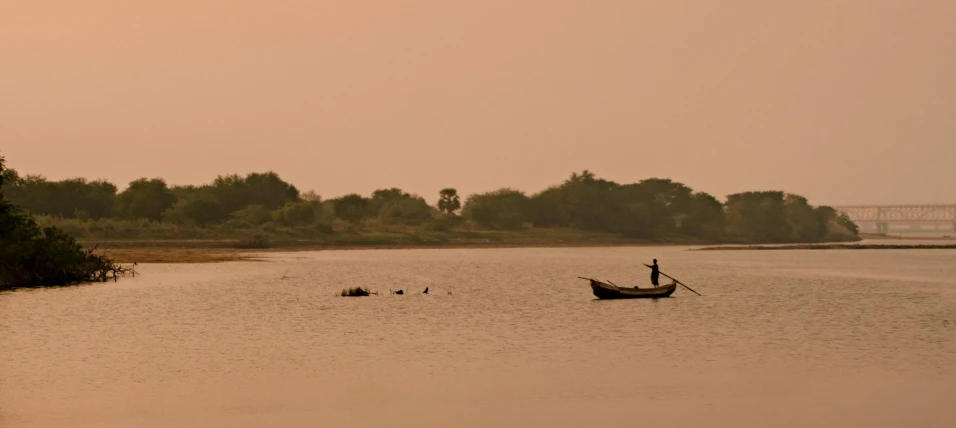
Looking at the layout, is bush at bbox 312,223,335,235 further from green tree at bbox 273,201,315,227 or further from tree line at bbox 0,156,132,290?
tree line at bbox 0,156,132,290

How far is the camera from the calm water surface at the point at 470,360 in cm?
2412

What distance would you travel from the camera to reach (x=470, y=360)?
34.1 meters

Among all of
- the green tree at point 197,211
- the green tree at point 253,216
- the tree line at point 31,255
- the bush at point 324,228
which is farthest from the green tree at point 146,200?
the tree line at point 31,255

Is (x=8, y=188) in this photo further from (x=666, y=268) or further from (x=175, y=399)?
(x=175, y=399)

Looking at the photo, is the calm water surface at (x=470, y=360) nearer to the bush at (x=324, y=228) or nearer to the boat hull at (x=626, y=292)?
the boat hull at (x=626, y=292)

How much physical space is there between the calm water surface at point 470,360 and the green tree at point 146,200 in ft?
402

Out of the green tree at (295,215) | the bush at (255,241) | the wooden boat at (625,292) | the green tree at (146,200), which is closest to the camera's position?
the wooden boat at (625,292)

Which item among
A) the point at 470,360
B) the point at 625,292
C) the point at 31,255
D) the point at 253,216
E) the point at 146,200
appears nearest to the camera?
the point at 470,360

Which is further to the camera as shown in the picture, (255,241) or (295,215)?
(295,215)

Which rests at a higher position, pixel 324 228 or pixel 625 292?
pixel 324 228

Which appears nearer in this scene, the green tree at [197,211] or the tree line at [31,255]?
the tree line at [31,255]

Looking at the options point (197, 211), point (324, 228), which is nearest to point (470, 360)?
point (324, 228)

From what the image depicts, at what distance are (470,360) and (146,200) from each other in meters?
165

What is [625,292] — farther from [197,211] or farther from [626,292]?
[197,211]
